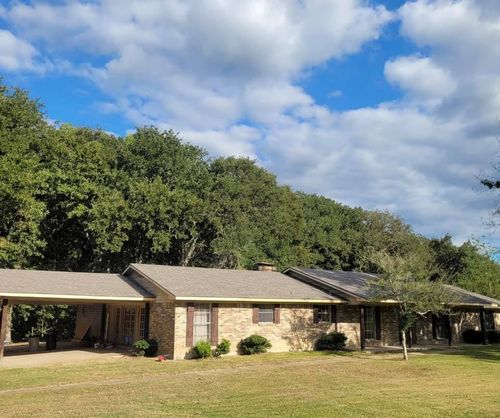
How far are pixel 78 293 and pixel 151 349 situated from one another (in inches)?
167

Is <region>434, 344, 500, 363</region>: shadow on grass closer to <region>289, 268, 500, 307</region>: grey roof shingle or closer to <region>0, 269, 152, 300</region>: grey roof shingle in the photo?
<region>289, 268, 500, 307</region>: grey roof shingle

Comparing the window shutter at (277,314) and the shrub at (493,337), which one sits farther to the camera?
the shrub at (493,337)

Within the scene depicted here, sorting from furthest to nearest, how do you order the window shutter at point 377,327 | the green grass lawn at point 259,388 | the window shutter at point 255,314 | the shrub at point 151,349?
the window shutter at point 377,327, the window shutter at point 255,314, the shrub at point 151,349, the green grass lawn at point 259,388

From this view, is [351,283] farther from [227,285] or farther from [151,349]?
[151,349]

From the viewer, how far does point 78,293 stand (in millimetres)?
21688

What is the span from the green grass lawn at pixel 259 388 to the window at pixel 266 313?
2.65m

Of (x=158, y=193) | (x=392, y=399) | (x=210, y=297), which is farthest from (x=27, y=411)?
(x=158, y=193)

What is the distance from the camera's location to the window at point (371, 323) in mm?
28250

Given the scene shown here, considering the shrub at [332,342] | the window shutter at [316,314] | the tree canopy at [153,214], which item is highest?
the tree canopy at [153,214]

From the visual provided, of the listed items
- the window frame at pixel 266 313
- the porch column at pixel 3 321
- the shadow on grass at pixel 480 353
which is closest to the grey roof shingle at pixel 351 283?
the shadow on grass at pixel 480 353

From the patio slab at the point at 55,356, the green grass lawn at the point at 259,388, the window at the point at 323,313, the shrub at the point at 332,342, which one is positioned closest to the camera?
the green grass lawn at the point at 259,388

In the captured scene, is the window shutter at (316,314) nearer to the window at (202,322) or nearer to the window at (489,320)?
the window at (202,322)

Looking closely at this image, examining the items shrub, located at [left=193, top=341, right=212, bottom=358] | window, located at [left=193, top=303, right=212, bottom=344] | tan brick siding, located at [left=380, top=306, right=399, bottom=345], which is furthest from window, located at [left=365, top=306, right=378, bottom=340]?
shrub, located at [left=193, top=341, right=212, bottom=358]

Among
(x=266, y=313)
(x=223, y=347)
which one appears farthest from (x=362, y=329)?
(x=223, y=347)
